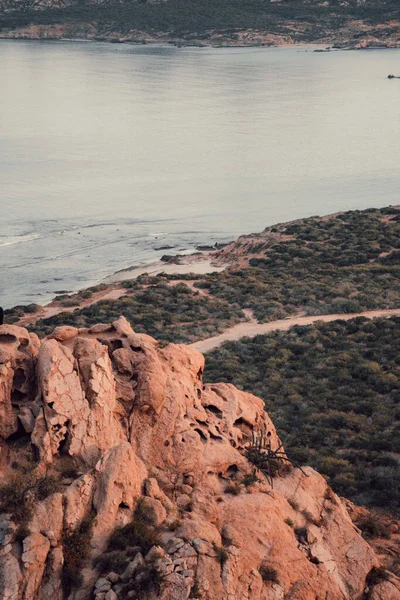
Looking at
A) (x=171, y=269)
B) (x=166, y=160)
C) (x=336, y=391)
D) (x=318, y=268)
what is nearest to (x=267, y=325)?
(x=336, y=391)

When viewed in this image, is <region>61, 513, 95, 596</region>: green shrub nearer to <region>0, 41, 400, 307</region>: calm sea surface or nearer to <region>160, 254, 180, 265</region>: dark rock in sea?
<region>0, 41, 400, 307</region>: calm sea surface

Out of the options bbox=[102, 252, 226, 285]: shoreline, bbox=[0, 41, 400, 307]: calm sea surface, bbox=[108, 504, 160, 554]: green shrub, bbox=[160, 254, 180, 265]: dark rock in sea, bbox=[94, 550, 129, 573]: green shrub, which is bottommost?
bbox=[0, 41, 400, 307]: calm sea surface

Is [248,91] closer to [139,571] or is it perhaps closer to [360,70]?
[360,70]

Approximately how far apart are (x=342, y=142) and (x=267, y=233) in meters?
55.7

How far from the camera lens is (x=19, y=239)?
218ft

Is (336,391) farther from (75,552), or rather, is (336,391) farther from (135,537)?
(75,552)

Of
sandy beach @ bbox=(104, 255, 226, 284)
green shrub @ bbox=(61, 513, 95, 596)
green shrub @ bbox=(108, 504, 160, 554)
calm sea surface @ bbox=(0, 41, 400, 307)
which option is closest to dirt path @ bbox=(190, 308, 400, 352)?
sandy beach @ bbox=(104, 255, 226, 284)

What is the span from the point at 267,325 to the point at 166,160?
6286 cm

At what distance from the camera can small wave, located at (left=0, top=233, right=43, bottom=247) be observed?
65312 mm

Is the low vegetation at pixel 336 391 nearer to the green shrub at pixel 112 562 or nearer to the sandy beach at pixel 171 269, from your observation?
the green shrub at pixel 112 562

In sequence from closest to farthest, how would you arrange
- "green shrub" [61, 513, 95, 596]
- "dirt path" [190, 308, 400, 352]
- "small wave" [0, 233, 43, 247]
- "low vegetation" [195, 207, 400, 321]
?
"green shrub" [61, 513, 95, 596] < "dirt path" [190, 308, 400, 352] < "low vegetation" [195, 207, 400, 321] < "small wave" [0, 233, 43, 247]

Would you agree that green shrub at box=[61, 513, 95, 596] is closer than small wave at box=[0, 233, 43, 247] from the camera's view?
Yes

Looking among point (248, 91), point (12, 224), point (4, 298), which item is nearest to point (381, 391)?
point (4, 298)

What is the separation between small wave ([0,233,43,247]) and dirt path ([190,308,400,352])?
97.6ft
